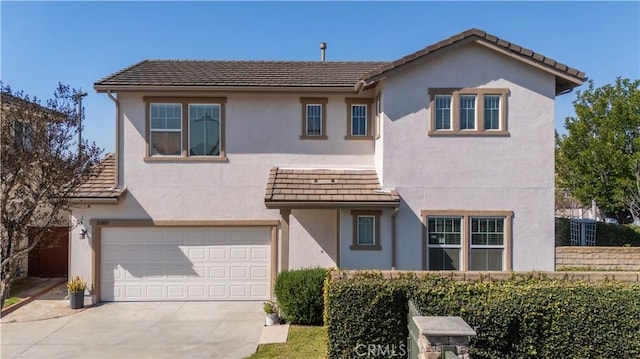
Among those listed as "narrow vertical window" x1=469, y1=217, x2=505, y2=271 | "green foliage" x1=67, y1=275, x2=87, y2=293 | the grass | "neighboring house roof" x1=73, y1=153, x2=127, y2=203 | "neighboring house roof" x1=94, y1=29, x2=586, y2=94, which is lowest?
the grass

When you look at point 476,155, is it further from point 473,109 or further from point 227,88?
point 227,88

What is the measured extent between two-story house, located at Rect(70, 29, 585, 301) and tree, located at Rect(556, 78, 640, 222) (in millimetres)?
12150

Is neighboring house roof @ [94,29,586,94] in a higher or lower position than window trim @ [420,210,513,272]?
higher

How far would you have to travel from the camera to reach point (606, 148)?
20562mm

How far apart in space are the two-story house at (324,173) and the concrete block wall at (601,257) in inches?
200

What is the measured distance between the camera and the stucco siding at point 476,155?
10859 mm

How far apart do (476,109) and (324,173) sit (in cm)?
443

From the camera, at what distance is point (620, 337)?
668cm

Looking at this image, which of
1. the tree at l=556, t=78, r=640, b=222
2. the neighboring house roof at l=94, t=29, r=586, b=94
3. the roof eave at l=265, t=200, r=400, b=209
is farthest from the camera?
the tree at l=556, t=78, r=640, b=222

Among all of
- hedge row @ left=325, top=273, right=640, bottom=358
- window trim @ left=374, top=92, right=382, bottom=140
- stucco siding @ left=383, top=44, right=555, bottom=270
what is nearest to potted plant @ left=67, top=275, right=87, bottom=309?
hedge row @ left=325, top=273, right=640, bottom=358

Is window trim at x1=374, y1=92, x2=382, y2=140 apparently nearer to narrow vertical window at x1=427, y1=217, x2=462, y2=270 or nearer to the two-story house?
the two-story house

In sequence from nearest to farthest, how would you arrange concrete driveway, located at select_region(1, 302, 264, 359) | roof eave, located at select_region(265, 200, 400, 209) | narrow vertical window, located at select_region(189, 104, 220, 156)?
concrete driveway, located at select_region(1, 302, 264, 359), roof eave, located at select_region(265, 200, 400, 209), narrow vertical window, located at select_region(189, 104, 220, 156)

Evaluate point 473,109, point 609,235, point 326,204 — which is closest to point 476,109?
point 473,109

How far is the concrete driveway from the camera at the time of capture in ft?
27.5
